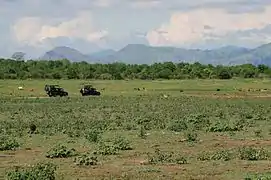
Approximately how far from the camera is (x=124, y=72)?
126750 mm

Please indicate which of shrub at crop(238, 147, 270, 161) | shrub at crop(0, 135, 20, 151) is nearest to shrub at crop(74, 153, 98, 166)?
shrub at crop(0, 135, 20, 151)

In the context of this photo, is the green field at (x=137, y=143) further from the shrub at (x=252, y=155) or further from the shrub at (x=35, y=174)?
the shrub at (x=35, y=174)

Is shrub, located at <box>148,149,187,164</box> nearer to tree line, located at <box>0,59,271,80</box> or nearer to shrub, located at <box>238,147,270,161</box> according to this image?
shrub, located at <box>238,147,270,161</box>

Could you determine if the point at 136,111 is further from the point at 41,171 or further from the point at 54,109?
the point at 41,171

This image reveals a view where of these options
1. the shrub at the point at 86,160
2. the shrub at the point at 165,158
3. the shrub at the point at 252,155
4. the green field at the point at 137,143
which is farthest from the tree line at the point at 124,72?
the shrub at the point at 252,155

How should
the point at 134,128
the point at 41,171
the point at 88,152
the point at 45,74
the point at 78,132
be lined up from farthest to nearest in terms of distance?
the point at 45,74 < the point at 134,128 < the point at 78,132 < the point at 88,152 < the point at 41,171

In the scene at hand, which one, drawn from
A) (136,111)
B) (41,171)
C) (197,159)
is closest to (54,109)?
(136,111)

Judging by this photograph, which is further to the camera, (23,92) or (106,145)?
(23,92)

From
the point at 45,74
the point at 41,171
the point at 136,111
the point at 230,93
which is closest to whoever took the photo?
the point at 41,171

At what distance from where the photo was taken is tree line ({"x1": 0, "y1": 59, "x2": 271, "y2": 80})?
388 ft

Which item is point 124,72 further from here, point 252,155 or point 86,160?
point 86,160

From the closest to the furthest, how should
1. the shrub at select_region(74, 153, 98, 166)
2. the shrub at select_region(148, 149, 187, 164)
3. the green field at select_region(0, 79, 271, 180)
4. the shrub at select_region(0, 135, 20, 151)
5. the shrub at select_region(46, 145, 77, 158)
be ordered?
the green field at select_region(0, 79, 271, 180), the shrub at select_region(74, 153, 98, 166), the shrub at select_region(148, 149, 187, 164), the shrub at select_region(46, 145, 77, 158), the shrub at select_region(0, 135, 20, 151)

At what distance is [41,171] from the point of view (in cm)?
1839

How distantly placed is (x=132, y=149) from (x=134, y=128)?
891 cm
